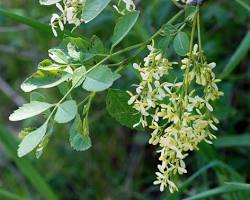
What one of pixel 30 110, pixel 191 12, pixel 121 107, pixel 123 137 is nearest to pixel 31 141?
pixel 30 110

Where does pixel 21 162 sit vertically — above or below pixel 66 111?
below

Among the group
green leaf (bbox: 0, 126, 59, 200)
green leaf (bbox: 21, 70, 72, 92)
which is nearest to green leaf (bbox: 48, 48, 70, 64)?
green leaf (bbox: 21, 70, 72, 92)

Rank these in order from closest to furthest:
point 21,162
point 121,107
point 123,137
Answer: point 121,107, point 21,162, point 123,137

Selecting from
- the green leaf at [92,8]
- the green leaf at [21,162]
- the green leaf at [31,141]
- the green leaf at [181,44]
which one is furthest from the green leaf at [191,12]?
the green leaf at [21,162]

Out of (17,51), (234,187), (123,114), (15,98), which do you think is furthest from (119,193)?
(123,114)

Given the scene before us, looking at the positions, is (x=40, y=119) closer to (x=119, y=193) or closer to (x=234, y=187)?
(x=119, y=193)

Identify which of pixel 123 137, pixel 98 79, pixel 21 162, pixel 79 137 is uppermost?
pixel 98 79

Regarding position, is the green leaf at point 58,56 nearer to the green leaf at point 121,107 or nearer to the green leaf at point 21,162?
the green leaf at point 121,107

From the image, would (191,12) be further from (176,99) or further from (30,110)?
(30,110)
